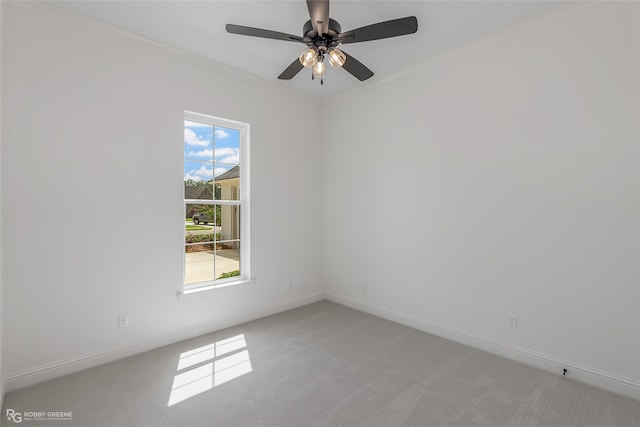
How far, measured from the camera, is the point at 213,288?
333 centimetres

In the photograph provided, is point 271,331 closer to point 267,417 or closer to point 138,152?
point 267,417

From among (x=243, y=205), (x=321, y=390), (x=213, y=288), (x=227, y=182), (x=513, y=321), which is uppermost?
(x=227, y=182)

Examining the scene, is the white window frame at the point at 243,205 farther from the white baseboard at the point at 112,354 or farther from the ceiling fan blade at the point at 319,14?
the ceiling fan blade at the point at 319,14

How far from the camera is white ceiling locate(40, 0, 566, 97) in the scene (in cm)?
237

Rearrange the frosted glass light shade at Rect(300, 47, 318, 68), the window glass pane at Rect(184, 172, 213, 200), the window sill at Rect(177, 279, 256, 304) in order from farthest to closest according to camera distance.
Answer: the window glass pane at Rect(184, 172, 213, 200), the window sill at Rect(177, 279, 256, 304), the frosted glass light shade at Rect(300, 47, 318, 68)

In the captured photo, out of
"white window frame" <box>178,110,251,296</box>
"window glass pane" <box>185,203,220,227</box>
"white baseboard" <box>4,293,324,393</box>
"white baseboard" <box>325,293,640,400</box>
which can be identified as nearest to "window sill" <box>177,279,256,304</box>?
"white window frame" <box>178,110,251,296</box>

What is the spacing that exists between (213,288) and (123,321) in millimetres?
852

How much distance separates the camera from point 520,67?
2.67m

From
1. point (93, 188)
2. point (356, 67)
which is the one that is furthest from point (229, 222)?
point (356, 67)

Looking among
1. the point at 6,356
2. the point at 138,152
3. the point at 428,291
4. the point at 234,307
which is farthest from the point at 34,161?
the point at 428,291

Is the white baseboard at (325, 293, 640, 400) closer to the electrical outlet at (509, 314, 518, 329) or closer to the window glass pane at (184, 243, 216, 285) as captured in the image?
the electrical outlet at (509, 314, 518, 329)

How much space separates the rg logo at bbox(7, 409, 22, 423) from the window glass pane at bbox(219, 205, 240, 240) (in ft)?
6.61

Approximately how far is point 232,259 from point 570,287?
10.6 feet

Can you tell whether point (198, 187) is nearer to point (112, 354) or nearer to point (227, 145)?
point (227, 145)
